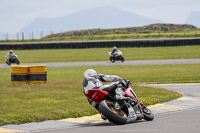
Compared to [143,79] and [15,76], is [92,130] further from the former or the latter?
[143,79]

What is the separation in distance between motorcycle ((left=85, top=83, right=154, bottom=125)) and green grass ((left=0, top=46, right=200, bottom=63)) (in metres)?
33.2

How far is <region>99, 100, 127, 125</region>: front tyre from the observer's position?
34.6ft

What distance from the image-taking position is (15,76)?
21516mm

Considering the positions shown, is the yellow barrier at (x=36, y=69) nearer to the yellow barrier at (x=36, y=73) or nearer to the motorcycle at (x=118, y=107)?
the yellow barrier at (x=36, y=73)

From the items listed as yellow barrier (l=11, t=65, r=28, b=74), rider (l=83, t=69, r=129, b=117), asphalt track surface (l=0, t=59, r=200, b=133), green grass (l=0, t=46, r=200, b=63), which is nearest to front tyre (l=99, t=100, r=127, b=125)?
asphalt track surface (l=0, t=59, r=200, b=133)

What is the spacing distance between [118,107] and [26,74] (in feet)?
37.4

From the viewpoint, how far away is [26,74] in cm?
2164

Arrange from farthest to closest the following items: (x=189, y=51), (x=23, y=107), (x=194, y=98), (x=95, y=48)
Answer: (x=95, y=48)
(x=189, y=51)
(x=194, y=98)
(x=23, y=107)

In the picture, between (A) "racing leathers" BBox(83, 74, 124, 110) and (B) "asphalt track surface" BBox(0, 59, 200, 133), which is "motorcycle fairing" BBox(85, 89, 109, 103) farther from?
(B) "asphalt track surface" BBox(0, 59, 200, 133)

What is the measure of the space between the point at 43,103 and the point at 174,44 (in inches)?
1490

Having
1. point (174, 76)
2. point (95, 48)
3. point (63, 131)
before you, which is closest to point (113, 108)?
point (63, 131)

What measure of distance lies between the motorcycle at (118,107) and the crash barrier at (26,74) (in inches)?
424

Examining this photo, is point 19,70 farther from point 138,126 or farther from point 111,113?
point 138,126

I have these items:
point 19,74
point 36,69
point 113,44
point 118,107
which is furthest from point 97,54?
point 118,107
